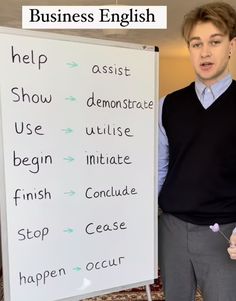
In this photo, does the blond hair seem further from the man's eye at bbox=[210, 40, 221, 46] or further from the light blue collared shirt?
the light blue collared shirt

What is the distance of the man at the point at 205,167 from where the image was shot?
115cm

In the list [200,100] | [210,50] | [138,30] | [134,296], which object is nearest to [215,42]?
[210,50]

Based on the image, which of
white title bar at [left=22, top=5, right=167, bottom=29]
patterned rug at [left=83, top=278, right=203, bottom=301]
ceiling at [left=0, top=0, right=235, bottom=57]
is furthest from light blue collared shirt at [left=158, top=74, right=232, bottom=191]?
ceiling at [left=0, top=0, right=235, bottom=57]

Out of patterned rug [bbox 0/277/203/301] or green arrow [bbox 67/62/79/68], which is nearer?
green arrow [bbox 67/62/79/68]

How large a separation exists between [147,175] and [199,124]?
0.82 feet

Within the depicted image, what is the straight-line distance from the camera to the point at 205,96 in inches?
47.7

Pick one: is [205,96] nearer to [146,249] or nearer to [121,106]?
[121,106]

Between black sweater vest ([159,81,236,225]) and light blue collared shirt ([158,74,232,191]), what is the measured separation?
0.05 ft

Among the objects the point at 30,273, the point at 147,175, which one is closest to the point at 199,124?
the point at 147,175

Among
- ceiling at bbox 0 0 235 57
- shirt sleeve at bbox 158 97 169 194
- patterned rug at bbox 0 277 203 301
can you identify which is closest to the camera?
shirt sleeve at bbox 158 97 169 194

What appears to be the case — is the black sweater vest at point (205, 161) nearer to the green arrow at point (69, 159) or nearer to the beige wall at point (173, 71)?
the green arrow at point (69, 159)

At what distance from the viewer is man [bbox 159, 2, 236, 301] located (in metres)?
1.15

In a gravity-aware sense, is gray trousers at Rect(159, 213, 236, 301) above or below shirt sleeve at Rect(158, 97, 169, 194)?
below

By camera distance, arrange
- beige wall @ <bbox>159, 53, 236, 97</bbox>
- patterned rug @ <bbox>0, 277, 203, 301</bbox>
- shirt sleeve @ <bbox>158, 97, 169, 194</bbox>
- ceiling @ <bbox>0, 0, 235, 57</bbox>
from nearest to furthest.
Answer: shirt sleeve @ <bbox>158, 97, 169, 194</bbox>
patterned rug @ <bbox>0, 277, 203, 301</bbox>
ceiling @ <bbox>0, 0, 235, 57</bbox>
beige wall @ <bbox>159, 53, 236, 97</bbox>
